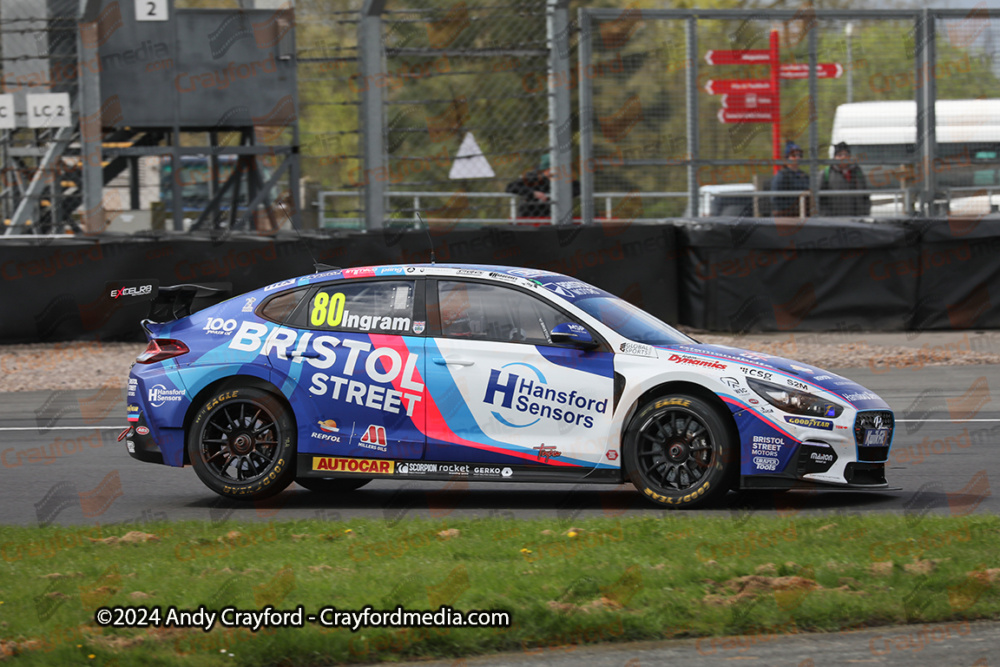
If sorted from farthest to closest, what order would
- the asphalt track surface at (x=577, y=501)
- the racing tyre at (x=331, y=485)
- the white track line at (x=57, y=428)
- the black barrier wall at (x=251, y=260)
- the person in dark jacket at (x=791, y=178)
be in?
1. the person in dark jacket at (x=791, y=178)
2. the black barrier wall at (x=251, y=260)
3. the white track line at (x=57, y=428)
4. the racing tyre at (x=331, y=485)
5. the asphalt track surface at (x=577, y=501)

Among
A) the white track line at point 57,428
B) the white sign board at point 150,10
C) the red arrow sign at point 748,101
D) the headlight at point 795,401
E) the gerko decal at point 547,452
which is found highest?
the white sign board at point 150,10

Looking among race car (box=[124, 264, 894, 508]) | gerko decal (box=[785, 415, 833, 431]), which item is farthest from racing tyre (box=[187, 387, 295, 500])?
gerko decal (box=[785, 415, 833, 431])

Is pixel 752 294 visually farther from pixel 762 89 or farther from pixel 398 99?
pixel 398 99

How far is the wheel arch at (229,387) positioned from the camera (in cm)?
802

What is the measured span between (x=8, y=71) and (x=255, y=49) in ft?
13.1

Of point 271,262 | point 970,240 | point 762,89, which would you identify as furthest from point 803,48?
point 271,262

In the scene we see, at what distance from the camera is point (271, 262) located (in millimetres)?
16109

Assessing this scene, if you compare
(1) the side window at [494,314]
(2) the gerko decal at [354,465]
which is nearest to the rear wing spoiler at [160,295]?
(2) the gerko decal at [354,465]

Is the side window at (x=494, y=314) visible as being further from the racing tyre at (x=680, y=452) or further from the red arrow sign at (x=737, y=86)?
the red arrow sign at (x=737, y=86)

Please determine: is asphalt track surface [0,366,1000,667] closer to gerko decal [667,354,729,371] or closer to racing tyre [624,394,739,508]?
racing tyre [624,394,739,508]

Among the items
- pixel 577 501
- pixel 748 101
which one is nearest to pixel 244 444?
pixel 577 501

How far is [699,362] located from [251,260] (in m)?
9.63

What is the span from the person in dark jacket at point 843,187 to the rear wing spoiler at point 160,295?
10.3m

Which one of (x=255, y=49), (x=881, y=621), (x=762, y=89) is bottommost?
(x=881, y=621)
